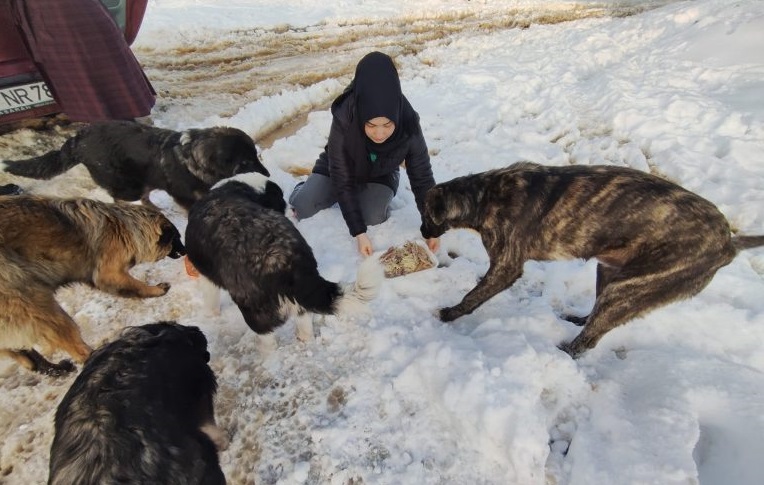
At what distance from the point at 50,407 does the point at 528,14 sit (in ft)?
51.4

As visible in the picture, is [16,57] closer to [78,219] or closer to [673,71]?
[78,219]

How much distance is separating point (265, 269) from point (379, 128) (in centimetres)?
161

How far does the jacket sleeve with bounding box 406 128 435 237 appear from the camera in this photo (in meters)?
3.81

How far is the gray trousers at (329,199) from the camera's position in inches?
165

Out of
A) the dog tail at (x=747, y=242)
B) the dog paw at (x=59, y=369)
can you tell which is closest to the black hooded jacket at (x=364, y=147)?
the dog tail at (x=747, y=242)

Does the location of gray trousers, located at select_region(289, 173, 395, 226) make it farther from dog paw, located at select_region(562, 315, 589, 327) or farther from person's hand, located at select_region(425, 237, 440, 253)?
dog paw, located at select_region(562, 315, 589, 327)

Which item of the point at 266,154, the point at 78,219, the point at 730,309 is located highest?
the point at 78,219

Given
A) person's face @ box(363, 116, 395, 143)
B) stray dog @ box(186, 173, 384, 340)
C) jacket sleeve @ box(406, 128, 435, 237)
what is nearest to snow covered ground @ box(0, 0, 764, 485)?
jacket sleeve @ box(406, 128, 435, 237)

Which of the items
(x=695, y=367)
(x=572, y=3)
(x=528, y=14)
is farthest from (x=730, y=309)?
(x=572, y=3)

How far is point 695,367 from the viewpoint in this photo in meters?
2.62

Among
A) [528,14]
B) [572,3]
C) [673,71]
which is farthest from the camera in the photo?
[572,3]

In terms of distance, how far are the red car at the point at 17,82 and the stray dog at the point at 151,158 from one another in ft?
3.20

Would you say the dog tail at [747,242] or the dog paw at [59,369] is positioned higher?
the dog tail at [747,242]

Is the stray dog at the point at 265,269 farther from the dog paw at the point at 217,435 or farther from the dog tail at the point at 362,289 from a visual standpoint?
the dog paw at the point at 217,435
